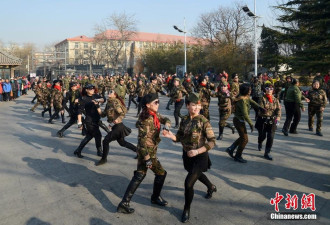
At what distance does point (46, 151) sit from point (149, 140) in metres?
4.58

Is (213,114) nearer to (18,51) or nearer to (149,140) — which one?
(149,140)

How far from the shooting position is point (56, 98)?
11.1 meters

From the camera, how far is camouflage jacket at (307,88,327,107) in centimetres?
836

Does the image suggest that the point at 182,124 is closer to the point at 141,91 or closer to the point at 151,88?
the point at 151,88

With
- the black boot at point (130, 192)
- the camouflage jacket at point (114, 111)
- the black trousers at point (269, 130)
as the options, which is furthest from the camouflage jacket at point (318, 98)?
the black boot at point (130, 192)

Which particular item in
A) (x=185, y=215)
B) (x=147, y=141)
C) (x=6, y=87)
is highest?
(x=6, y=87)

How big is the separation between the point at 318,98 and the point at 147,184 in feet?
20.5

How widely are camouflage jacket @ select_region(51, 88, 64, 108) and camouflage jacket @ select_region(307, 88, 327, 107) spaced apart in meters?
9.07

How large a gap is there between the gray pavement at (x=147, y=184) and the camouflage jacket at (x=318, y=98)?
3.36 ft

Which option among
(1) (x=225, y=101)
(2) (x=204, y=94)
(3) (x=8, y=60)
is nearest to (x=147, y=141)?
(1) (x=225, y=101)

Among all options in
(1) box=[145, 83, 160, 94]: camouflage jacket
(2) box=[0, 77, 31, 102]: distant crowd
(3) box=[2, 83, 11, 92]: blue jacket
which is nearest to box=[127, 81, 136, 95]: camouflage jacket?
(1) box=[145, 83, 160, 94]: camouflage jacket

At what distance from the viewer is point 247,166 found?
5926 millimetres

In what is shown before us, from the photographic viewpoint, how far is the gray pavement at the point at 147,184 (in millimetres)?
3969

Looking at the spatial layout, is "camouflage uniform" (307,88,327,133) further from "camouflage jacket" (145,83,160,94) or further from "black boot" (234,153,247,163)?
"camouflage jacket" (145,83,160,94)
